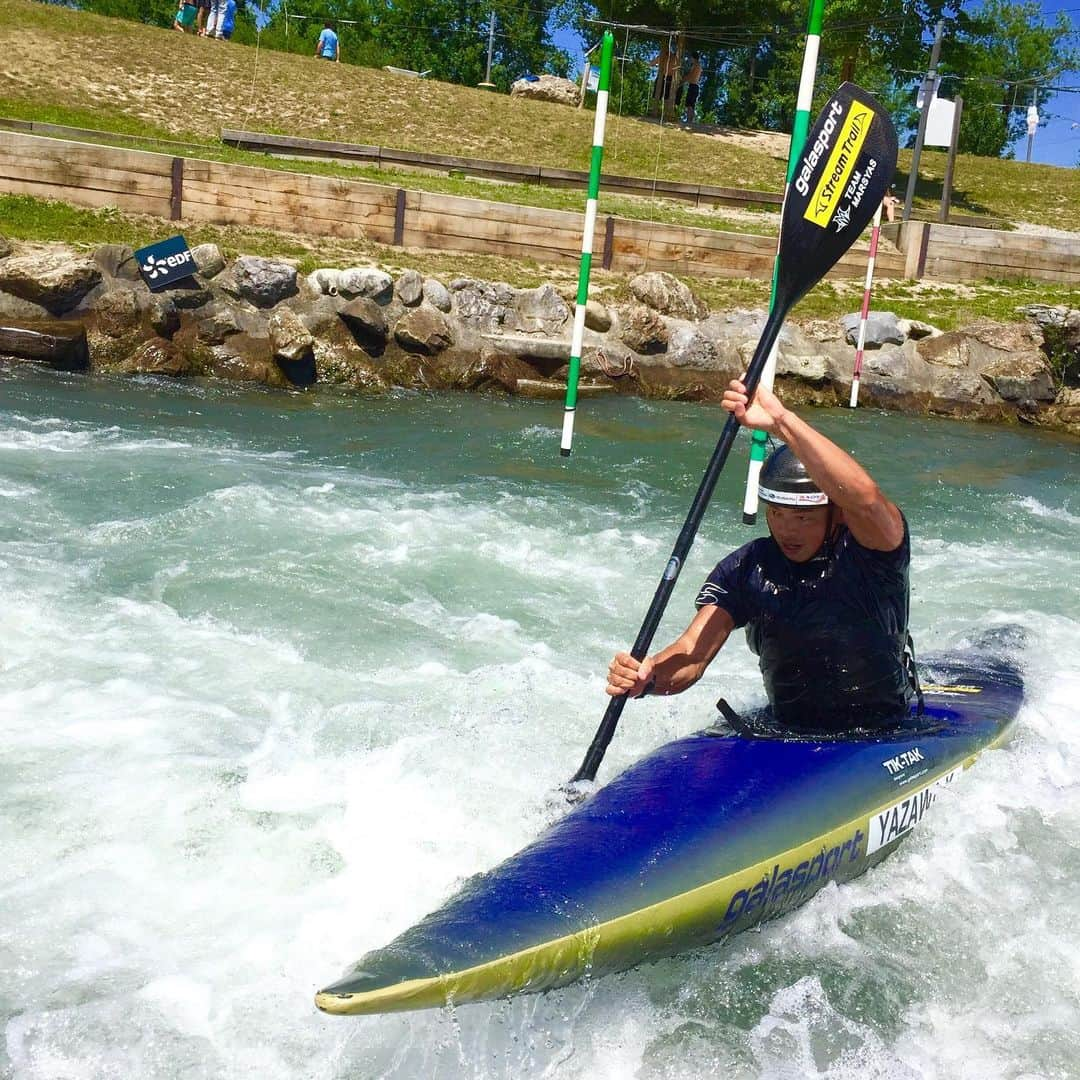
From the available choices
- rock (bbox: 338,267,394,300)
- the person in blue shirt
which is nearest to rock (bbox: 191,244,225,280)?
rock (bbox: 338,267,394,300)

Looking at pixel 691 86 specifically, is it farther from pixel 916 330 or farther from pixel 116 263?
pixel 116 263

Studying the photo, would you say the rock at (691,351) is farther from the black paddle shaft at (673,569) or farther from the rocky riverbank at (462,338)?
the black paddle shaft at (673,569)

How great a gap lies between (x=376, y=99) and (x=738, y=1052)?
1992cm

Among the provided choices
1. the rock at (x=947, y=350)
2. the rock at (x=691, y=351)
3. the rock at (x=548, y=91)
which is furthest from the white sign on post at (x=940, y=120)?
the rock at (x=548, y=91)

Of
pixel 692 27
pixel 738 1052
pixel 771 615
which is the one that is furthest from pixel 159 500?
pixel 692 27

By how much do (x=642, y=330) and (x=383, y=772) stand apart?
25.5 feet

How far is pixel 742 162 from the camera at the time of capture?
20156mm

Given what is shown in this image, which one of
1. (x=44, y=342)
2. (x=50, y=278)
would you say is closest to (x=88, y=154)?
(x=50, y=278)

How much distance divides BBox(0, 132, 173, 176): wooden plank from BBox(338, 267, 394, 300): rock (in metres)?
2.57

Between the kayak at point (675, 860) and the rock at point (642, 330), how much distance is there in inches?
300

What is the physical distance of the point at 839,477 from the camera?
270 cm

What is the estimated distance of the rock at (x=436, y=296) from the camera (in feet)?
34.5

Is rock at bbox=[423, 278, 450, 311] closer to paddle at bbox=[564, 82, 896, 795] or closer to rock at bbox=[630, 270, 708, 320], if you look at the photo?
rock at bbox=[630, 270, 708, 320]

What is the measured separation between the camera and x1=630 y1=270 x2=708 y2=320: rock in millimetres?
11305
